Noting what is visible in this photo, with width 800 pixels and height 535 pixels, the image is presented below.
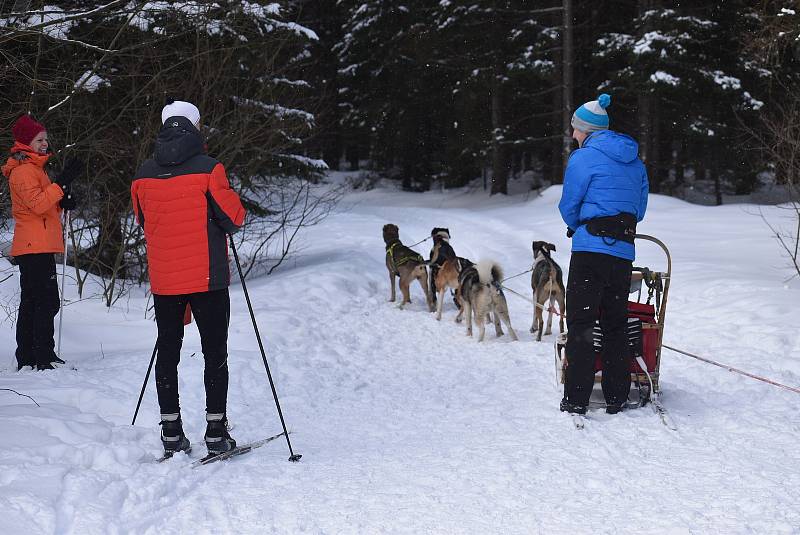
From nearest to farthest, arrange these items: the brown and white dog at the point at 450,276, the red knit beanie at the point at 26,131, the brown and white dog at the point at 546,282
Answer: the red knit beanie at the point at 26,131 < the brown and white dog at the point at 546,282 < the brown and white dog at the point at 450,276

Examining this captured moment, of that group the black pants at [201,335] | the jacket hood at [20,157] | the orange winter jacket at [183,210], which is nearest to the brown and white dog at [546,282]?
the black pants at [201,335]

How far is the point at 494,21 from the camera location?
25.3m

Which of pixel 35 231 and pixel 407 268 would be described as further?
pixel 407 268

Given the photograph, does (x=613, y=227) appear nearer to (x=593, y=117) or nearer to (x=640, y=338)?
(x=593, y=117)

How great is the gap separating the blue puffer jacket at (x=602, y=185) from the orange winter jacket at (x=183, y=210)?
224 cm

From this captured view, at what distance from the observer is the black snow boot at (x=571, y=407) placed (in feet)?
15.4

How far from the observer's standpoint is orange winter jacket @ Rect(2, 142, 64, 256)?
5270 mm

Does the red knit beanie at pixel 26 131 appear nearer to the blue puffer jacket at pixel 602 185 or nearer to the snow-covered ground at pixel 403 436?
the snow-covered ground at pixel 403 436

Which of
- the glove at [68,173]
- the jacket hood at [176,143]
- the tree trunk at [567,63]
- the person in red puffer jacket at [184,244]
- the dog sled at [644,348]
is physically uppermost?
the tree trunk at [567,63]

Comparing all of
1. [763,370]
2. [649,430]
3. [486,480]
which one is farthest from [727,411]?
[486,480]

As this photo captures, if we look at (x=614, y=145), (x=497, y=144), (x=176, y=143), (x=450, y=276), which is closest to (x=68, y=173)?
(x=176, y=143)

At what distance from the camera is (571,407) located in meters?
4.74

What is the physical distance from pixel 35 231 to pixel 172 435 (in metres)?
2.40

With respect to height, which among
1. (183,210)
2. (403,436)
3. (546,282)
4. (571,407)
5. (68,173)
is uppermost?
(68,173)
